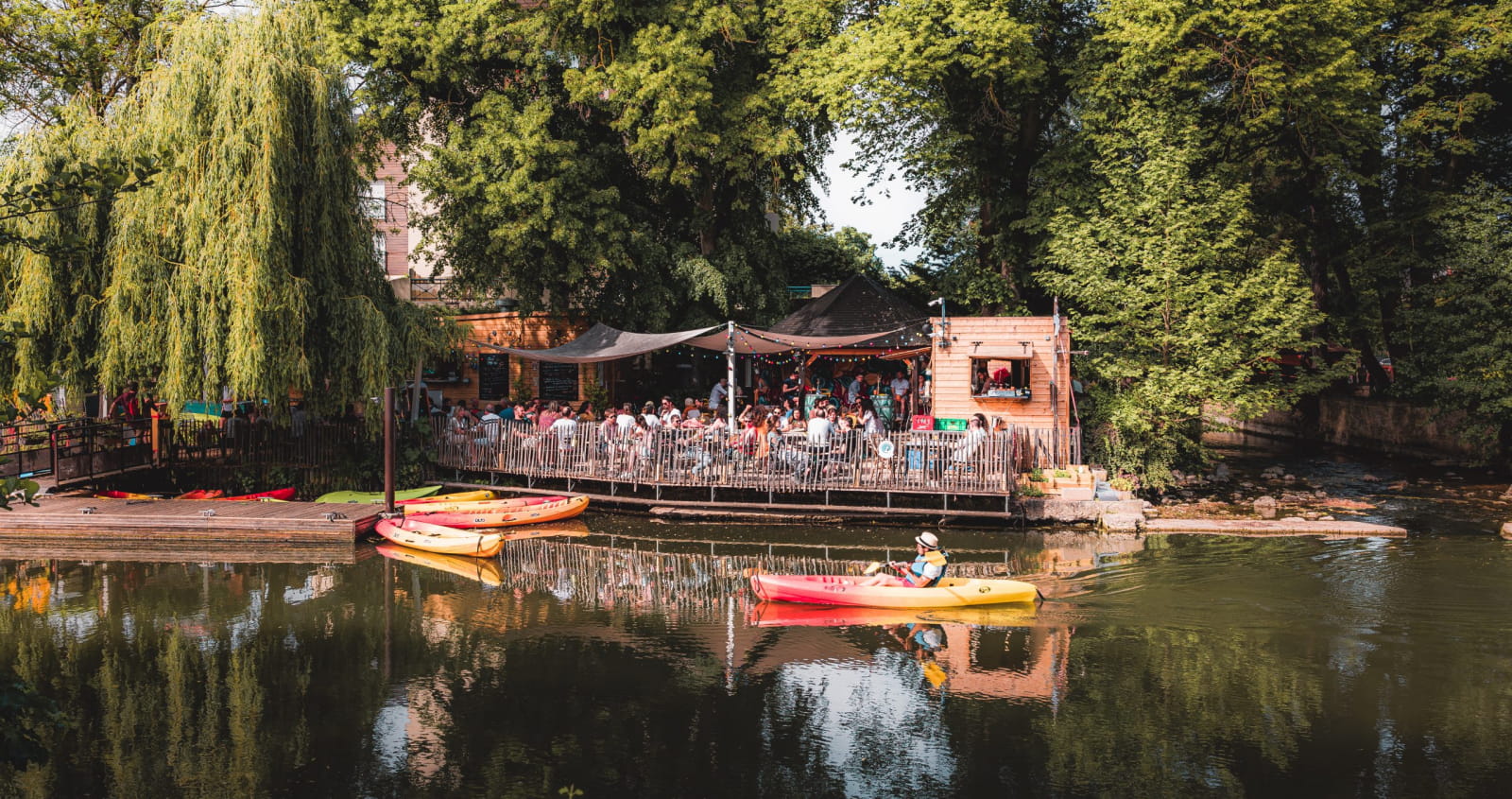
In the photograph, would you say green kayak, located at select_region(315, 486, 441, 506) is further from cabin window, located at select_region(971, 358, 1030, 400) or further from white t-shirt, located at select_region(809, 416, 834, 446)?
cabin window, located at select_region(971, 358, 1030, 400)

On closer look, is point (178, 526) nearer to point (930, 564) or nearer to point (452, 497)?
point (452, 497)

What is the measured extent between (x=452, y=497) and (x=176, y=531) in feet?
16.2

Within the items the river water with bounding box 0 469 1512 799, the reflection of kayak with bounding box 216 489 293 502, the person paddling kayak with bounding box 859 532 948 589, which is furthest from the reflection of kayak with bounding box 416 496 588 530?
the person paddling kayak with bounding box 859 532 948 589

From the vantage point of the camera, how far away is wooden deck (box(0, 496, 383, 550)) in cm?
1838

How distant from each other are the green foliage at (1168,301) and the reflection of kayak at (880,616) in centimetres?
911

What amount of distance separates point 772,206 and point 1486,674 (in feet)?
66.7

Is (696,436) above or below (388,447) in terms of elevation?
above

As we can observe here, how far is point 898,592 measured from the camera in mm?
14055

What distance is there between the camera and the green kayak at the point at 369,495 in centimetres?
2098

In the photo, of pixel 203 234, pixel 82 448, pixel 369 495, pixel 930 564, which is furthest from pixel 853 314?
pixel 82 448

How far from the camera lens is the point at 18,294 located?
18.8 meters

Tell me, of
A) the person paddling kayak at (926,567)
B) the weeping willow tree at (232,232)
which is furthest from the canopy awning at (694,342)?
the person paddling kayak at (926,567)

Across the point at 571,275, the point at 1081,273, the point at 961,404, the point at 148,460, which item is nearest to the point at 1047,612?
the point at 961,404

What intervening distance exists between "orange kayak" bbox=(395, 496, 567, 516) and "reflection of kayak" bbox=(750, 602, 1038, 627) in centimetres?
724
